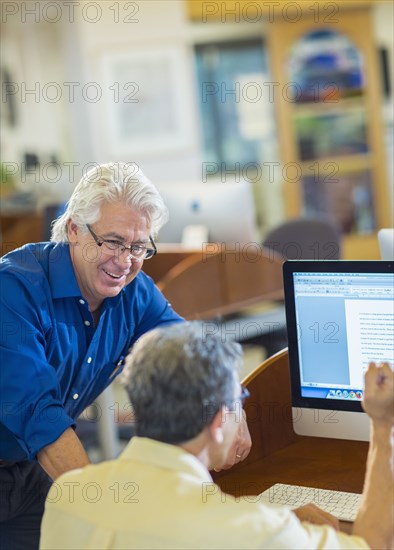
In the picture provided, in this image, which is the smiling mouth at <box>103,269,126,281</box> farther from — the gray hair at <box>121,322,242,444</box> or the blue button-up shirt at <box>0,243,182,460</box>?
the gray hair at <box>121,322,242,444</box>

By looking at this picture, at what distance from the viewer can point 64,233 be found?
208cm

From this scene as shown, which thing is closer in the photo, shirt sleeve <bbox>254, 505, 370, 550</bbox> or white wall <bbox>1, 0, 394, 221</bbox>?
shirt sleeve <bbox>254, 505, 370, 550</bbox>

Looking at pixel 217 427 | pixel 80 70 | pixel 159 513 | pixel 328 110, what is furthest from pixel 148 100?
pixel 159 513

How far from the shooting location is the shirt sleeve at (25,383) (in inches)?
70.1

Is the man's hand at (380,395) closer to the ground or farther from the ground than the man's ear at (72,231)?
closer to the ground

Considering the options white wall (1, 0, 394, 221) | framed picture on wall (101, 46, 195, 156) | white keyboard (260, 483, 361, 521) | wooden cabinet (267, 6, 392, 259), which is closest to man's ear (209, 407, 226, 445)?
white keyboard (260, 483, 361, 521)

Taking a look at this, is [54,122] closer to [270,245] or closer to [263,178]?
[263,178]

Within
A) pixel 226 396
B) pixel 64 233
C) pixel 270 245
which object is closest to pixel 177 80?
pixel 270 245

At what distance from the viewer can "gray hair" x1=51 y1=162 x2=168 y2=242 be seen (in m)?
1.97

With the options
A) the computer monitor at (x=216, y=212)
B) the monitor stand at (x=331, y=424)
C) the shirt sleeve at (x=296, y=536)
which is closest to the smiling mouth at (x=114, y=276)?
the monitor stand at (x=331, y=424)

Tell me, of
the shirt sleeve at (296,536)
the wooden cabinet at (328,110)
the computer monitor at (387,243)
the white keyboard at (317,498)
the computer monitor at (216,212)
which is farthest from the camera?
the wooden cabinet at (328,110)

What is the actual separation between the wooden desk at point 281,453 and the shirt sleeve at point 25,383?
41 cm

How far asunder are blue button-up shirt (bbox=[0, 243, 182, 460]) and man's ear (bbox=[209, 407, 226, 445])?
1.64 feet

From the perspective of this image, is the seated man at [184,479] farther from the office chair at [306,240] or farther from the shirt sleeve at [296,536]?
the office chair at [306,240]
